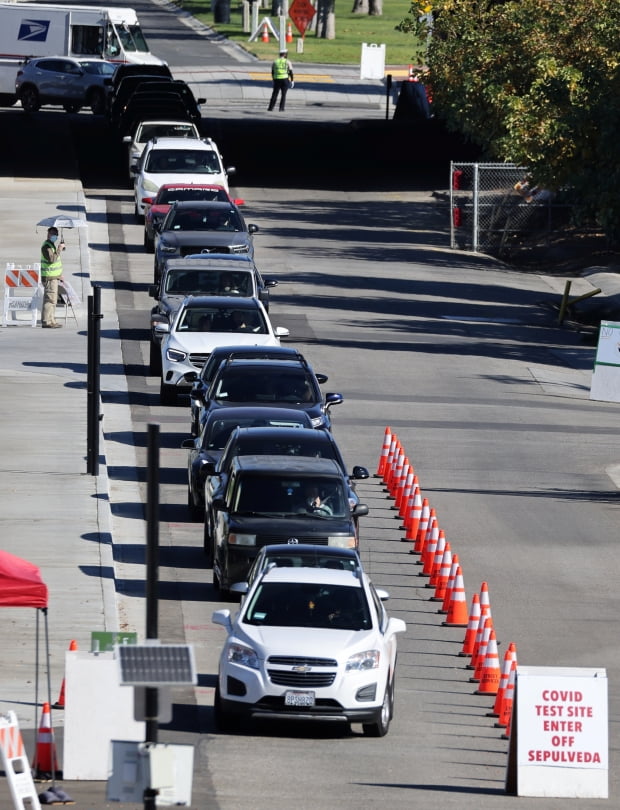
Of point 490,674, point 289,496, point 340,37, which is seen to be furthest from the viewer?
point 340,37

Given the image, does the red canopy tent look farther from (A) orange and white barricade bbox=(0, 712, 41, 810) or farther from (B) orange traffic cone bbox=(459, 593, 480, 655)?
(B) orange traffic cone bbox=(459, 593, 480, 655)

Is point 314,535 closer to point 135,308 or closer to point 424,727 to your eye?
point 424,727

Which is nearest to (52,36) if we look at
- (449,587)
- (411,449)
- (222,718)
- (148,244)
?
(148,244)

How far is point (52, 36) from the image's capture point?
217 feet

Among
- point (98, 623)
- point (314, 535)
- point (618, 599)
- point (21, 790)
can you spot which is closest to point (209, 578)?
point (314, 535)

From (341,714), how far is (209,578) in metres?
5.49

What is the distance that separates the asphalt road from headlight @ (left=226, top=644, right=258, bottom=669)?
62cm

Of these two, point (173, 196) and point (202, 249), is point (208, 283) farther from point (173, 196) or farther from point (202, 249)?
point (173, 196)

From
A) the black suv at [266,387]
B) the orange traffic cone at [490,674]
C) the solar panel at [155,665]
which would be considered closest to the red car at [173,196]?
the black suv at [266,387]

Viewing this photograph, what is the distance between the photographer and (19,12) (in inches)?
2601

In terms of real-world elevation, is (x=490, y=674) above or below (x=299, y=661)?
below

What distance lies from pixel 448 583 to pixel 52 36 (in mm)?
48851

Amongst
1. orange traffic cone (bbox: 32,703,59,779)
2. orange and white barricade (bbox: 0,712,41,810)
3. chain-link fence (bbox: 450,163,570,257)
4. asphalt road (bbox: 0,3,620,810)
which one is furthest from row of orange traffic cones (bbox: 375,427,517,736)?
chain-link fence (bbox: 450,163,570,257)

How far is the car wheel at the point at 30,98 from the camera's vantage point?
64.6 metres
